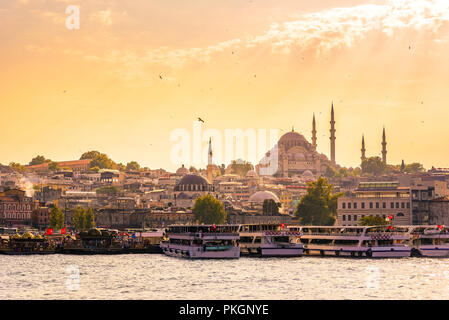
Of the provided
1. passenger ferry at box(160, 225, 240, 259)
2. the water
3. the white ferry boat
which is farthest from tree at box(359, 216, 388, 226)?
passenger ferry at box(160, 225, 240, 259)

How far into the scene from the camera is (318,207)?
10838 centimetres

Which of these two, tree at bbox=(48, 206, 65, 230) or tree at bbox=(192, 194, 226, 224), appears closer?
tree at bbox=(48, 206, 65, 230)

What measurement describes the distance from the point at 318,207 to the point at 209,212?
57.2 feet

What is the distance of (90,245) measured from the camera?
79.5 m

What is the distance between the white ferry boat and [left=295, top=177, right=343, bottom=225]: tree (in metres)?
34.9

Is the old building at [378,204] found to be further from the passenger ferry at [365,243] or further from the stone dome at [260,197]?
the stone dome at [260,197]

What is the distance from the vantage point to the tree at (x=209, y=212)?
117500 millimetres

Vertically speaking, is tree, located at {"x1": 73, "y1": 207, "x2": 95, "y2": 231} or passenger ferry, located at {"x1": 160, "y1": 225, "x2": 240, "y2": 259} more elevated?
tree, located at {"x1": 73, "y1": 207, "x2": 95, "y2": 231}

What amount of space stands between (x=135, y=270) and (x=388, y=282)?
17.6 m

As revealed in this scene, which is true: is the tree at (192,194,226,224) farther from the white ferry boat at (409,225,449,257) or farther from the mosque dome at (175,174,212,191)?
the mosque dome at (175,174,212,191)

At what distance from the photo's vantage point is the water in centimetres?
3956

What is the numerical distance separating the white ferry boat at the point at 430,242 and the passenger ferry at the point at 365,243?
0.86 meters

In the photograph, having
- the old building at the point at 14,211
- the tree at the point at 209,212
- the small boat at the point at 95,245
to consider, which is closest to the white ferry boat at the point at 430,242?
the small boat at the point at 95,245
